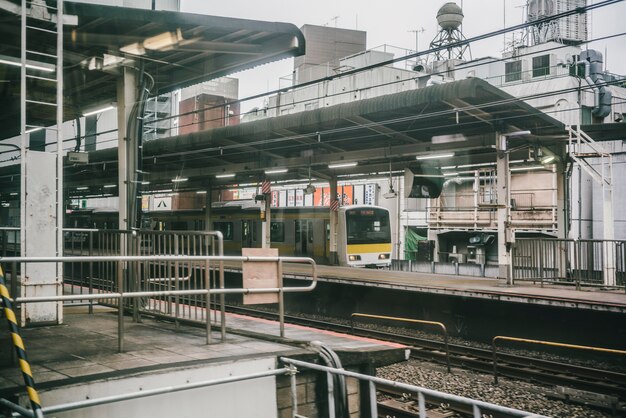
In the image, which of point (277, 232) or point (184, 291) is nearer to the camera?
point (184, 291)

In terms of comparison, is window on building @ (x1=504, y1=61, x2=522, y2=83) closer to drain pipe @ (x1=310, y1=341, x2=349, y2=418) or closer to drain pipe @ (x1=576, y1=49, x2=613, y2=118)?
drain pipe @ (x1=576, y1=49, x2=613, y2=118)

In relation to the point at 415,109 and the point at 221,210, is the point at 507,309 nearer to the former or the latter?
the point at 415,109

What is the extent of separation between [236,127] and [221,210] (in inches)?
416

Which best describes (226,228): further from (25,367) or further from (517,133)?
(25,367)

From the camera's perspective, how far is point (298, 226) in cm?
2598

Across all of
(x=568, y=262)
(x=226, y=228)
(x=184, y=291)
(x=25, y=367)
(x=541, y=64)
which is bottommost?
(x=568, y=262)

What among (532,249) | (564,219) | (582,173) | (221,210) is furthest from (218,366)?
(582,173)

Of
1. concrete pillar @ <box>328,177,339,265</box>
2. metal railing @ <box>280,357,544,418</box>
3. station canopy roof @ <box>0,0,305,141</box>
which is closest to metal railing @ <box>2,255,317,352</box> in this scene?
metal railing @ <box>280,357,544,418</box>

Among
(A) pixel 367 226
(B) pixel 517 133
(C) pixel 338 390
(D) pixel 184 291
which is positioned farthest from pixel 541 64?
(D) pixel 184 291

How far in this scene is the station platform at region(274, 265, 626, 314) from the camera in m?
11.7

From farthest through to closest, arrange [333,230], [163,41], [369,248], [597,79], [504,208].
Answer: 1. [597,79]
2. [333,230]
3. [369,248]
4. [504,208]
5. [163,41]

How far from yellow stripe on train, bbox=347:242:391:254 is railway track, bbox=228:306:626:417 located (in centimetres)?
960

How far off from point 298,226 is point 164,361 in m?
20.9

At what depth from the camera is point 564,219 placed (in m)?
16.3
